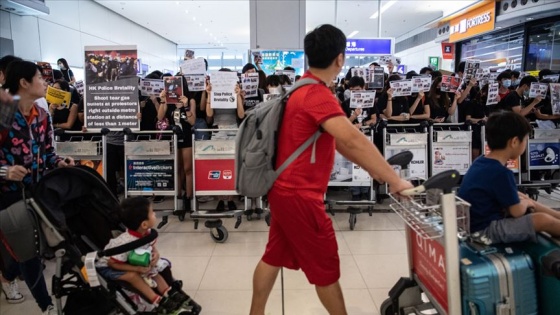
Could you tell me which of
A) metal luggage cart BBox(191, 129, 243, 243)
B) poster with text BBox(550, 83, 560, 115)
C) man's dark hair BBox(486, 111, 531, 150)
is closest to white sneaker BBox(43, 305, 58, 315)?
metal luggage cart BBox(191, 129, 243, 243)

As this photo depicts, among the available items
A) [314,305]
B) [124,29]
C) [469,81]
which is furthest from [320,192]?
[124,29]

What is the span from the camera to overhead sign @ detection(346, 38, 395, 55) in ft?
37.1

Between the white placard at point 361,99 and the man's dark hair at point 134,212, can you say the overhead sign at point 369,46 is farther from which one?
the man's dark hair at point 134,212

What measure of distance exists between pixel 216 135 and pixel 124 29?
14189 mm

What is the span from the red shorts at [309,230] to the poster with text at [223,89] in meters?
2.61

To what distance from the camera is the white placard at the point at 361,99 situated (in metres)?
4.53

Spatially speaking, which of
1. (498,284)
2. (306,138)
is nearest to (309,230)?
(306,138)

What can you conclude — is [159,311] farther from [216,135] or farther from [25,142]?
[216,135]

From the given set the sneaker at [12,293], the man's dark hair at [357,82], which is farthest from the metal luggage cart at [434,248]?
the man's dark hair at [357,82]

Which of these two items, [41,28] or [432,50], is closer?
[41,28]

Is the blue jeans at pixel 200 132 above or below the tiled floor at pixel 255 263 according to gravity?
above

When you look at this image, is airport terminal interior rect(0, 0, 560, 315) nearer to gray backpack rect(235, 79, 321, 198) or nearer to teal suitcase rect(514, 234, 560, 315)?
teal suitcase rect(514, 234, 560, 315)

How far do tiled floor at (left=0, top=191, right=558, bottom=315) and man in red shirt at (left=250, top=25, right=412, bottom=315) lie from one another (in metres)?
0.86

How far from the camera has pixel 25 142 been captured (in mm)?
2250
